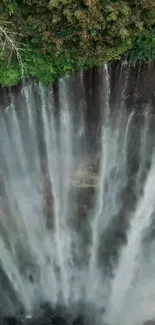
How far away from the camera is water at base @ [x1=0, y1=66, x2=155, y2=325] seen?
1145 centimetres

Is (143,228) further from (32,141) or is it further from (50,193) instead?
(32,141)

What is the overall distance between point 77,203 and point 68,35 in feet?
19.5

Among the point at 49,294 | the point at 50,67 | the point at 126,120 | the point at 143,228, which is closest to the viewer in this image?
the point at 50,67

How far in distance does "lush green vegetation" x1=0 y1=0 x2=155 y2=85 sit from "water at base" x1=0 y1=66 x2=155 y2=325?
664 millimetres

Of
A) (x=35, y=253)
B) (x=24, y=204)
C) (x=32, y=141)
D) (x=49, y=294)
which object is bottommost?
(x=49, y=294)

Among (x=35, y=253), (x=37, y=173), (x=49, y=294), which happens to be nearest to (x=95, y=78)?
(x=37, y=173)

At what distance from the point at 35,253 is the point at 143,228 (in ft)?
12.4

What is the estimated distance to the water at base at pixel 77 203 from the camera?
37.6 feet

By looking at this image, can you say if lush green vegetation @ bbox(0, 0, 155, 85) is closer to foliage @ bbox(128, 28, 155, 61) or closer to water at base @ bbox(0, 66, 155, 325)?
foliage @ bbox(128, 28, 155, 61)

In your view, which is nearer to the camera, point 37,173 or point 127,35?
point 127,35

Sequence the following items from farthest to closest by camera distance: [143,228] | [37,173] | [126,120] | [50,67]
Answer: [143,228] → [37,173] → [126,120] → [50,67]

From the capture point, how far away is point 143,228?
1364 centimetres

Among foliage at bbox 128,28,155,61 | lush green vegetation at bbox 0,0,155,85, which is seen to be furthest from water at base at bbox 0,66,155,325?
lush green vegetation at bbox 0,0,155,85

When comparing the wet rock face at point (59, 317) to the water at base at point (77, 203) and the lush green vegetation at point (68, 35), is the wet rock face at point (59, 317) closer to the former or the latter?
the water at base at point (77, 203)
